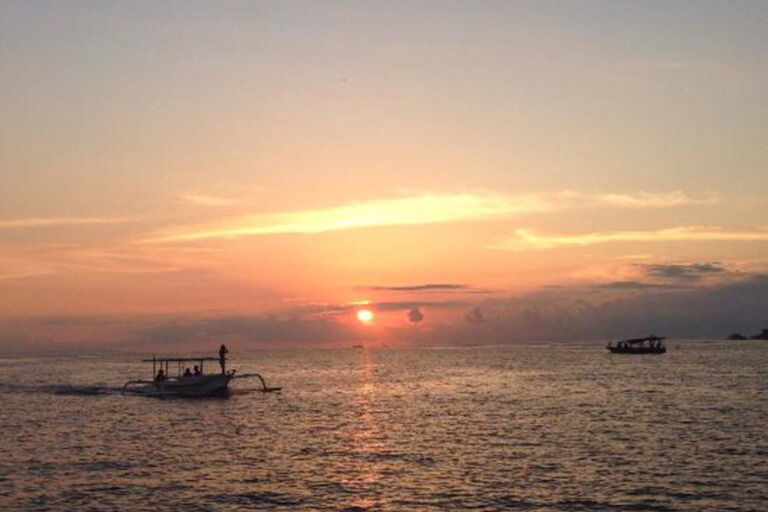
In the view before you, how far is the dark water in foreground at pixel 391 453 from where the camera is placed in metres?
35.6

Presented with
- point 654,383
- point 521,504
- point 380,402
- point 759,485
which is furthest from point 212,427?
point 654,383

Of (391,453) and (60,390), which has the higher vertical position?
(60,390)

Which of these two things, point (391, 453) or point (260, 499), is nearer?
point (260, 499)

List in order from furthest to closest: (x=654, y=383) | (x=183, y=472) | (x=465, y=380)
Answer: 1. (x=465, y=380)
2. (x=654, y=383)
3. (x=183, y=472)

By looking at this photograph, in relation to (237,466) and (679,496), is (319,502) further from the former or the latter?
(679,496)

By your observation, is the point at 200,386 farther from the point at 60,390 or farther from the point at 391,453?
the point at 391,453

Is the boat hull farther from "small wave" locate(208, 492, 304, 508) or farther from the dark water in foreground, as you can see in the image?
"small wave" locate(208, 492, 304, 508)

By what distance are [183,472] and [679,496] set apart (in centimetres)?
2423

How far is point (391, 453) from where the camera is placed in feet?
160

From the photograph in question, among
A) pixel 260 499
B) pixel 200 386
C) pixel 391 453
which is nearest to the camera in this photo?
pixel 260 499

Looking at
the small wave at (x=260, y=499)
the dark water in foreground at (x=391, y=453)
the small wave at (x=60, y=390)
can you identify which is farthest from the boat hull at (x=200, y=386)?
the small wave at (x=260, y=499)

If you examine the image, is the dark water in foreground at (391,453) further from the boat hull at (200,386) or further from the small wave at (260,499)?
the boat hull at (200,386)

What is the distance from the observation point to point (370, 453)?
161ft

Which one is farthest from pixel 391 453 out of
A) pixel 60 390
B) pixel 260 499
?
pixel 60 390
